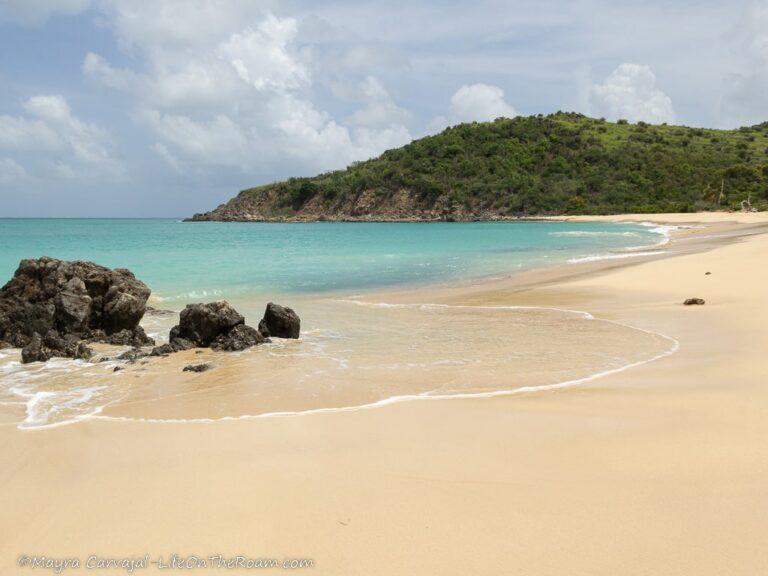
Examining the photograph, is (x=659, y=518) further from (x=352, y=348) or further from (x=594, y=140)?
(x=594, y=140)

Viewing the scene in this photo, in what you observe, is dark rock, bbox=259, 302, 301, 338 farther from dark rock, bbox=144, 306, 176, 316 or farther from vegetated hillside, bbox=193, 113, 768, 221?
vegetated hillside, bbox=193, 113, 768, 221

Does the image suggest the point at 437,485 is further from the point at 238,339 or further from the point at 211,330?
the point at 211,330

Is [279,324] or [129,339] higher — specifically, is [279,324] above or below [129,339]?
above

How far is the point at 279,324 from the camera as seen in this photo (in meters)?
10.5

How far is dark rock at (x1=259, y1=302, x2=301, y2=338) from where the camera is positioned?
34.5ft

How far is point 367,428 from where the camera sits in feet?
17.3

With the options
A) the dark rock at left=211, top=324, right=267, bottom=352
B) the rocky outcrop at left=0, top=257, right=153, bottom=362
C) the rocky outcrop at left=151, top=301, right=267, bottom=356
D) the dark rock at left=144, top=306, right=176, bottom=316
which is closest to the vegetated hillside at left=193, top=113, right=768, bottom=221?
the dark rock at left=144, top=306, right=176, bottom=316

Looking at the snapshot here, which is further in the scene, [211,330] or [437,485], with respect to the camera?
[211,330]

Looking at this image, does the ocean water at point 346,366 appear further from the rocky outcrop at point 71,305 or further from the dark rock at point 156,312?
the rocky outcrop at point 71,305

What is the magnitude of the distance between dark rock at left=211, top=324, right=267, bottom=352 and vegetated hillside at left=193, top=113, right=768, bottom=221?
266 ft

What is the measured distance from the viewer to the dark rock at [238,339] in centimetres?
977

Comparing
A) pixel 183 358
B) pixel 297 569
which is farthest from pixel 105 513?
pixel 183 358

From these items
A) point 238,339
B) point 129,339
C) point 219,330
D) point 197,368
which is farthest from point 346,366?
point 129,339

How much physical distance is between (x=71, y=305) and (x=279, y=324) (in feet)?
12.8
